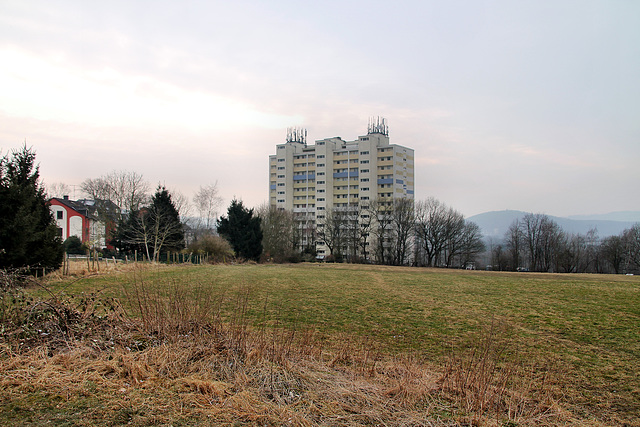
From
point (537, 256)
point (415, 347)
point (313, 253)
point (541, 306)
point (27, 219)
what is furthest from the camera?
point (537, 256)

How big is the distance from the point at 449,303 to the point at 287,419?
11762mm

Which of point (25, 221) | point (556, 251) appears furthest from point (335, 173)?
point (25, 221)

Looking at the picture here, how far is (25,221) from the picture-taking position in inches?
616

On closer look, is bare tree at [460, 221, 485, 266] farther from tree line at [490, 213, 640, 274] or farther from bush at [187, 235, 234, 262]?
bush at [187, 235, 234, 262]

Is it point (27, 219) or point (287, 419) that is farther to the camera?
point (27, 219)

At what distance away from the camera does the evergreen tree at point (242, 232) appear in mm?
46469

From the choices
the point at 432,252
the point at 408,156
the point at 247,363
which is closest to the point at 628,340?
the point at 247,363

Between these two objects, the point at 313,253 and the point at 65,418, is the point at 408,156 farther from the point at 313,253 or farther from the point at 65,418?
the point at 65,418

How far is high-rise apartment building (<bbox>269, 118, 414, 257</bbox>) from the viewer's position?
3649 inches

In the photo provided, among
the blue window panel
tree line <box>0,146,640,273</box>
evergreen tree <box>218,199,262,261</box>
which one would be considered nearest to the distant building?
tree line <box>0,146,640,273</box>

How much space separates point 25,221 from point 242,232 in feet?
103

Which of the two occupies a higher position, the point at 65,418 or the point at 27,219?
the point at 27,219

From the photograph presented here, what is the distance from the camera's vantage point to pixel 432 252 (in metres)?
Answer: 68.1

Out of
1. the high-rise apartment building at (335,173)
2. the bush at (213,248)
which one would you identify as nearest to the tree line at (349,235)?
the bush at (213,248)
